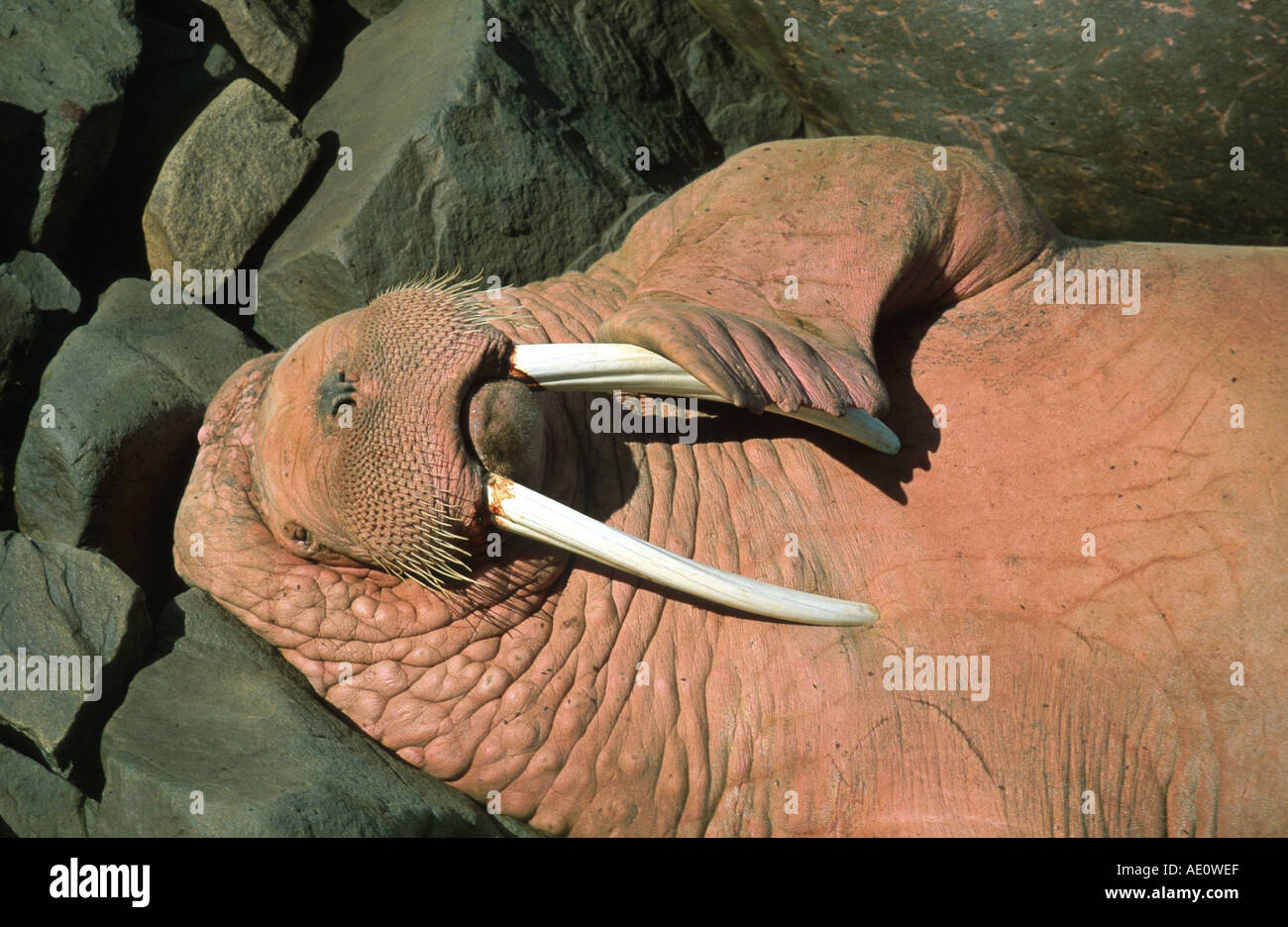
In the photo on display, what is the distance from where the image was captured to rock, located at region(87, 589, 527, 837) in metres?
3.14

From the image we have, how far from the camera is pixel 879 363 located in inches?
151

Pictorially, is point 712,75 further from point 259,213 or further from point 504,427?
point 504,427

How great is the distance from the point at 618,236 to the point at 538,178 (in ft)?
1.33

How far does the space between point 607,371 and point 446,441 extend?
1.48ft

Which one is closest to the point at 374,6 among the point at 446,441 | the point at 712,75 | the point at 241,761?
the point at 712,75

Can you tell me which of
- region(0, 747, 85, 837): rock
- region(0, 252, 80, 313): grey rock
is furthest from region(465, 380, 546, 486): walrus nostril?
region(0, 252, 80, 313): grey rock

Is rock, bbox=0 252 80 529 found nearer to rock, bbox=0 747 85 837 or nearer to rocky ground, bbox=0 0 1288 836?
rocky ground, bbox=0 0 1288 836

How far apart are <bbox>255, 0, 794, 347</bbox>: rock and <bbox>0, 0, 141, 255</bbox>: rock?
0.68m

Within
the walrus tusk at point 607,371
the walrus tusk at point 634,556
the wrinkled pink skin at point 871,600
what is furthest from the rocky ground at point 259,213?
the walrus tusk at point 607,371

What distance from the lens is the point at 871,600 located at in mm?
3533

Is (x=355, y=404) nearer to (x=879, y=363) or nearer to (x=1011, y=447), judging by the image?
(x=879, y=363)

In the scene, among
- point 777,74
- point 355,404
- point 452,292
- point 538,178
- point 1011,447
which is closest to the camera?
point 355,404
